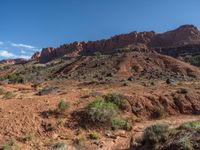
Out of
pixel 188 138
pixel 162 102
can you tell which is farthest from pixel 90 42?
pixel 188 138

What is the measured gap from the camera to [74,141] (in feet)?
35.6

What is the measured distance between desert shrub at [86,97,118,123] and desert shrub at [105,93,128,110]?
89 cm

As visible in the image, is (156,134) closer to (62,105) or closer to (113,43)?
(62,105)

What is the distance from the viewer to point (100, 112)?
12.4 meters

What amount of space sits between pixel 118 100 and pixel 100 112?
2.06 metres

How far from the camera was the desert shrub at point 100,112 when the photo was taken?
485 inches

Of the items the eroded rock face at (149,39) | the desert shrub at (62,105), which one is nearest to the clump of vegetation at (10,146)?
the desert shrub at (62,105)

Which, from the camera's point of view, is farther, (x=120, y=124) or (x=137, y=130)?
(x=120, y=124)

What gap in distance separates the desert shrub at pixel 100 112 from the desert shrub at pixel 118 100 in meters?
0.89

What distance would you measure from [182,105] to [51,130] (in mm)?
7249

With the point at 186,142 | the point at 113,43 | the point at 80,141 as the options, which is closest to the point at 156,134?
the point at 186,142

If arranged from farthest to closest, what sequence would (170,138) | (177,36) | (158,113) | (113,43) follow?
(113,43) → (177,36) → (158,113) → (170,138)

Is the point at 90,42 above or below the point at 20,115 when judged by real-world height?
above

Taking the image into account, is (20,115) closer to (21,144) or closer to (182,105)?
(21,144)
